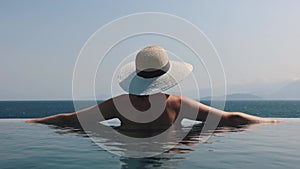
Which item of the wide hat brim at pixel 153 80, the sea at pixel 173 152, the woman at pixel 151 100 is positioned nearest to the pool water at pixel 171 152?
the sea at pixel 173 152

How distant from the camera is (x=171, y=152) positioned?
5.64 metres

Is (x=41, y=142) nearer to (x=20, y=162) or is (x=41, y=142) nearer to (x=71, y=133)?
(x=71, y=133)

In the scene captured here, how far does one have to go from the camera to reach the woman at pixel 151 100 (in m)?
7.31

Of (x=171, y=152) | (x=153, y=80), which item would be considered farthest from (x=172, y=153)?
(x=153, y=80)

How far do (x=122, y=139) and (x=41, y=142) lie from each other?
168 centimetres

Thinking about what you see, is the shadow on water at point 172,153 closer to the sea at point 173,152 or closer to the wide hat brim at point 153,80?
the sea at point 173,152

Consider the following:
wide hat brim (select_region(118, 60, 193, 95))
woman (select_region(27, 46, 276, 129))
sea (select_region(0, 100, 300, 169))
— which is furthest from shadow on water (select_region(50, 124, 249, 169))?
wide hat brim (select_region(118, 60, 193, 95))

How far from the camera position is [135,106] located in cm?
765

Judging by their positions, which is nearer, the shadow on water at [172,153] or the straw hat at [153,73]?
the shadow on water at [172,153]

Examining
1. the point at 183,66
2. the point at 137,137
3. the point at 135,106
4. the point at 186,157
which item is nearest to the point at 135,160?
the point at 186,157

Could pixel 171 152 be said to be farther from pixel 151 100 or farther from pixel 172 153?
pixel 151 100

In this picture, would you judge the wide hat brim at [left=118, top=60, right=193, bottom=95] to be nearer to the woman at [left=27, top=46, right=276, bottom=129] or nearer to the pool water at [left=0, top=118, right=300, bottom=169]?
the woman at [left=27, top=46, right=276, bottom=129]

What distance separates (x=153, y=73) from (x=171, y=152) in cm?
224

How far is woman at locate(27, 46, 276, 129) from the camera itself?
7312mm
